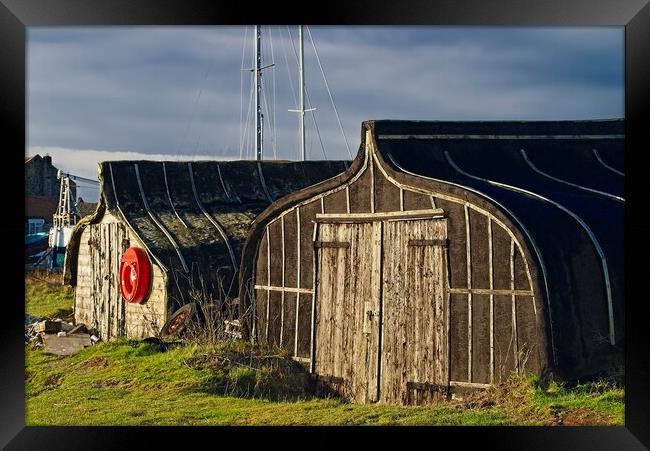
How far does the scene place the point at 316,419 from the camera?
12039mm

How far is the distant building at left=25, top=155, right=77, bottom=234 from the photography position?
60.6 ft

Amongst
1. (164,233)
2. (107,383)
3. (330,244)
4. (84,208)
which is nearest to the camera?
(330,244)

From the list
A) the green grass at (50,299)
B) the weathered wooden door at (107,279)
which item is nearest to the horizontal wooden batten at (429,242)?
the weathered wooden door at (107,279)

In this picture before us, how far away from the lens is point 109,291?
1698 centimetres

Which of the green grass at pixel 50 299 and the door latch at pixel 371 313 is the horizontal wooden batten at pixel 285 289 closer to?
the door latch at pixel 371 313

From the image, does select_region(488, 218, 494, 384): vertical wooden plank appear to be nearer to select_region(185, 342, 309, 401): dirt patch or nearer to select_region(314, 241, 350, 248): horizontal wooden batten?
select_region(314, 241, 350, 248): horizontal wooden batten

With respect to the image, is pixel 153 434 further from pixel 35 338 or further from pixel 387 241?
pixel 35 338

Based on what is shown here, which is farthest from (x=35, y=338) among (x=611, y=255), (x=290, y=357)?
(x=611, y=255)

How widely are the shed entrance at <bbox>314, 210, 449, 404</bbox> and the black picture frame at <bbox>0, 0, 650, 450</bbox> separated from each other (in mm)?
2141

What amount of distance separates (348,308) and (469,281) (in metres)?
2.01

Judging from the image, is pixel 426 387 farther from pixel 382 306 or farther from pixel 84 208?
pixel 84 208
